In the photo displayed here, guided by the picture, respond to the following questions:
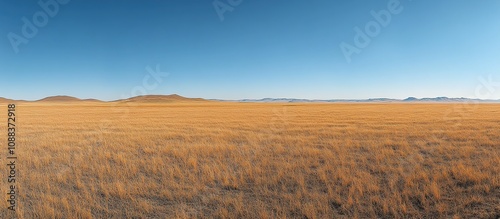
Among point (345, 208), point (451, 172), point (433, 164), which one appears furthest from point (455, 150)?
point (345, 208)

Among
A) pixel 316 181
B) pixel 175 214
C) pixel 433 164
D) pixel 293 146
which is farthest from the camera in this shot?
pixel 293 146

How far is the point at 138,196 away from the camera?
5.80 metres

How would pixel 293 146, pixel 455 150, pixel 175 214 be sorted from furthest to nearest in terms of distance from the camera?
pixel 293 146 → pixel 455 150 → pixel 175 214

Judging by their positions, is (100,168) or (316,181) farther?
(100,168)

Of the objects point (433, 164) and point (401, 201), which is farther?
point (433, 164)

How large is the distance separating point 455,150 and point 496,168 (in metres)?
3.20

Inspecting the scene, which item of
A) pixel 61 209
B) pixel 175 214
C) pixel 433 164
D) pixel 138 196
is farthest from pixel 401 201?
pixel 61 209

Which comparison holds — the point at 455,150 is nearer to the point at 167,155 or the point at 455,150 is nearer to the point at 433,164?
the point at 433,164

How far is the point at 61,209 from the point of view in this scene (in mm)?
5125

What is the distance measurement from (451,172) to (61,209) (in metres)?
9.65

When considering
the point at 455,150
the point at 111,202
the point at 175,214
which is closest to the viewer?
the point at 175,214

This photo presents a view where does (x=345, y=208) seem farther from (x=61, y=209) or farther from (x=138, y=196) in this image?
(x=61, y=209)

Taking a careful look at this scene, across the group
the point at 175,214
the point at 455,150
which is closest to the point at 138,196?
the point at 175,214

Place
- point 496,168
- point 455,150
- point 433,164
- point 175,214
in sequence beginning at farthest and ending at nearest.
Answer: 1. point 455,150
2. point 433,164
3. point 496,168
4. point 175,214
